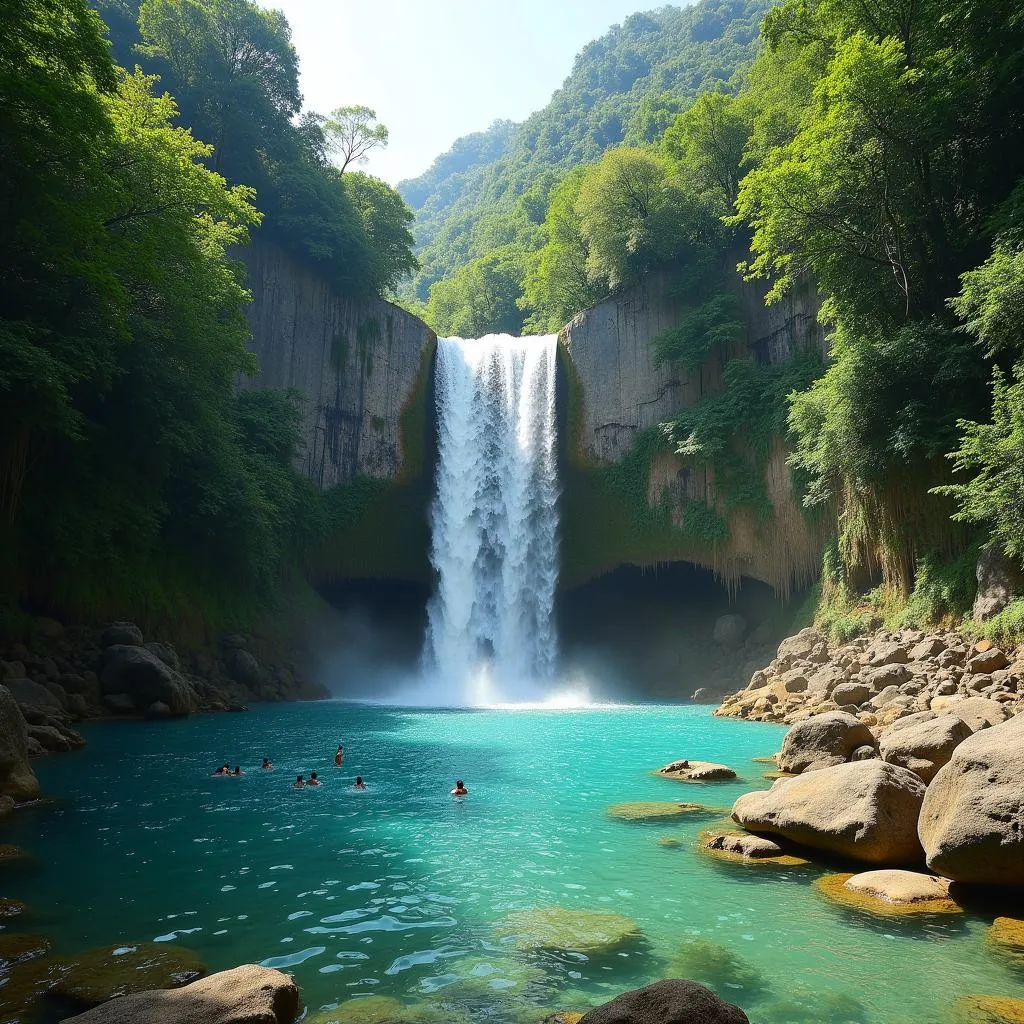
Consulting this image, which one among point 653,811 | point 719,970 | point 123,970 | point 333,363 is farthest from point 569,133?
point 123,970

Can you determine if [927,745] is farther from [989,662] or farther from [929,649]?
[929,649]

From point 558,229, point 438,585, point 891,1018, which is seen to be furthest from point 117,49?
point 891,1018

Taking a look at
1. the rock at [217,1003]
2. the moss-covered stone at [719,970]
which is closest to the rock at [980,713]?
the moss-covered stone at [719,970]

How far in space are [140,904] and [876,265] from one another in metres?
20.6

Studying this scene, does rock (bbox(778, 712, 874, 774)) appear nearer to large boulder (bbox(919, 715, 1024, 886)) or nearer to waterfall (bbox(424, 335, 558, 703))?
large boulder (bbox(919, 715, 1024, 886))

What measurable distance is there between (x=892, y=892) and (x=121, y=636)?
1854cm

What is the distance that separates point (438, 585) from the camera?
1251 inches

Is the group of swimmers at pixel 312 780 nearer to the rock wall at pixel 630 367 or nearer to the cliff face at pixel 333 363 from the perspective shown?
the cliff face at pixel 333 363

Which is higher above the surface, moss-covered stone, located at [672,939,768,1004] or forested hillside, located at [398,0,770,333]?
forested hillside, located at [398,0,770,333]

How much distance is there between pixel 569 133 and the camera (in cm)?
8706

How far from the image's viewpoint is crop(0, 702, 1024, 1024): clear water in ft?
15.9

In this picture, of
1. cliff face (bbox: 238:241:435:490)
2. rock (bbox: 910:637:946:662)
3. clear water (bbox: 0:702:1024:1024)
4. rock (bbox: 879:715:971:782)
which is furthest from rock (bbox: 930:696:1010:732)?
cliff face (bbox: 238:241:435:490)

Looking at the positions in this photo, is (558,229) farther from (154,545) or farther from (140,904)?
(140,904)

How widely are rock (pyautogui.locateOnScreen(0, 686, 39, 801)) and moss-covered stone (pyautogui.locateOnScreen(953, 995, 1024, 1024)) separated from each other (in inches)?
400
